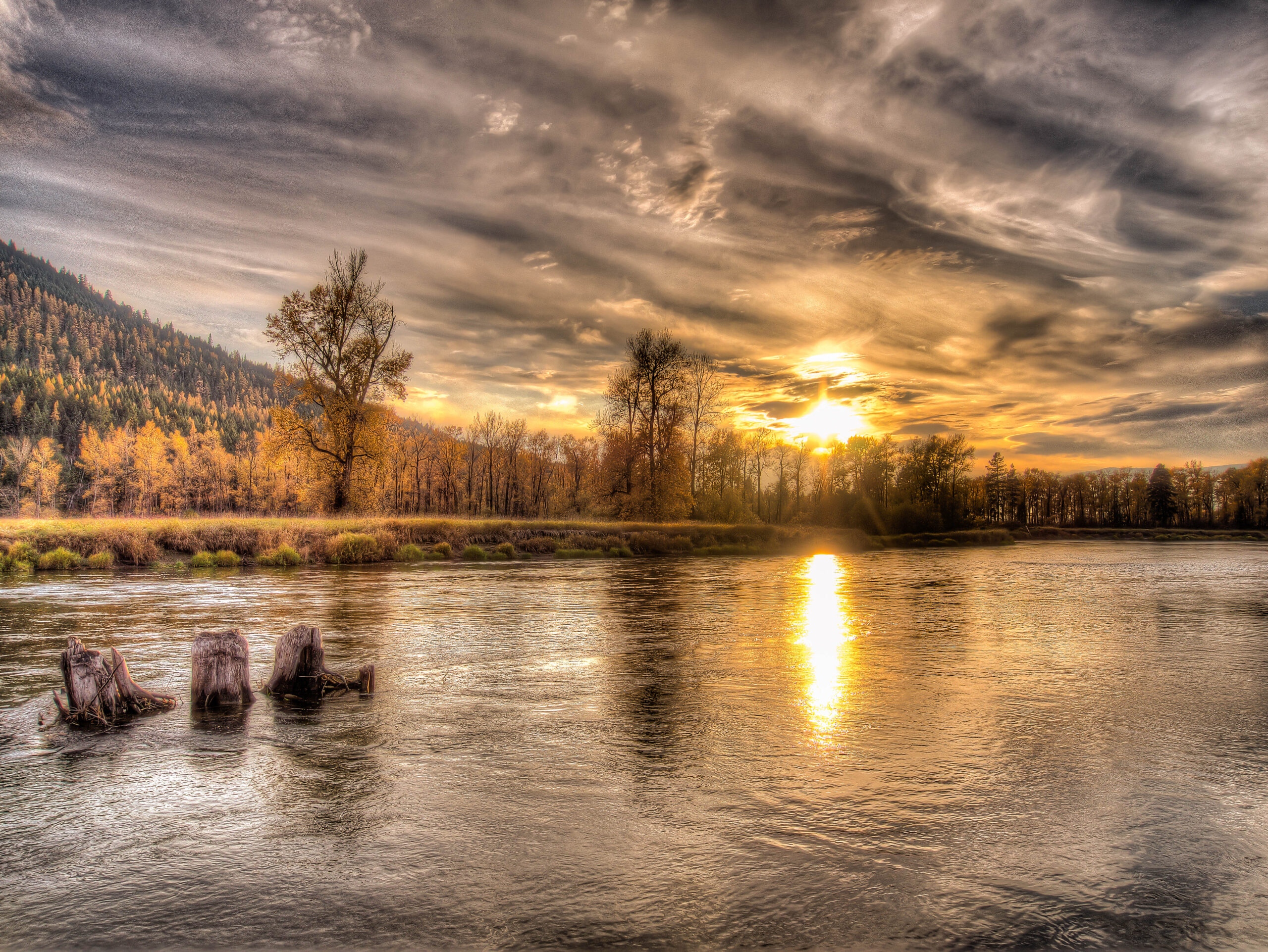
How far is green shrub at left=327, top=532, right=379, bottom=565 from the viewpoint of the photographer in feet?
101

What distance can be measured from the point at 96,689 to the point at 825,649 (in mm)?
11402

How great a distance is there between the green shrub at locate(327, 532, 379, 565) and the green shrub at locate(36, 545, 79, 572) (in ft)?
29.4

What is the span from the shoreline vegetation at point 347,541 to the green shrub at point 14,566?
0.03m

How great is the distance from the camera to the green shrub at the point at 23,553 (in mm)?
24516

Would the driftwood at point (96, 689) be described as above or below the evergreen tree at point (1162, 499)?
below

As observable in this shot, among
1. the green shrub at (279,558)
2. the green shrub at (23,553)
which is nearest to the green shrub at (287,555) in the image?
the green shrub at (279,558)

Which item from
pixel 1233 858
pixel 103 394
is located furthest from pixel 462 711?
pixel 103 394

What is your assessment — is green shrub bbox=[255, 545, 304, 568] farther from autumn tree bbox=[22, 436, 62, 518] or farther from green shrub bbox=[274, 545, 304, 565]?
autumn tree bbox=[22, 436, 62, 518]

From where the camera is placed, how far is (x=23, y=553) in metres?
24.8

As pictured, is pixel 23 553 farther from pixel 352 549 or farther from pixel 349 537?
pixel 352 549

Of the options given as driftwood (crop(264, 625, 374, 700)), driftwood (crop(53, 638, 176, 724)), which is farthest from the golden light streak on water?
driftwood (crop(53, 638, 176, 724))

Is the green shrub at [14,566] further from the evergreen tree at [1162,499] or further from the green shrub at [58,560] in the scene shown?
the evergreen tree at [1162,499]

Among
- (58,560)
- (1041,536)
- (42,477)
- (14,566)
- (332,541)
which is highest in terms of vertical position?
(42,477)

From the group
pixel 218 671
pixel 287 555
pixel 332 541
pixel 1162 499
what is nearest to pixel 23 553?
pixel 287 555
